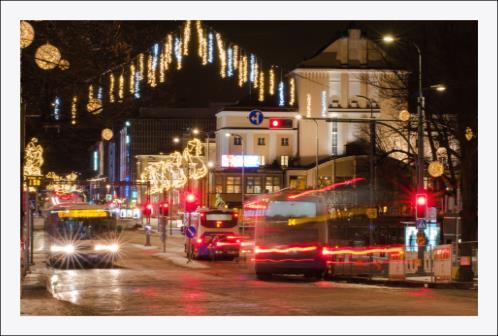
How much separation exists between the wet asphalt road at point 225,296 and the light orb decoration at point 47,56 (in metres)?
4.88

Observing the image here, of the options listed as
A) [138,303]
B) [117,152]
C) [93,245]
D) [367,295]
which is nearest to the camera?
[138,303]

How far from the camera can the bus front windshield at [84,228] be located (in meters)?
40.2

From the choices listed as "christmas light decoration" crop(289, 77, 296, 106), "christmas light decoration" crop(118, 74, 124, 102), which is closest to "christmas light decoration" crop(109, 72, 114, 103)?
"christmas light decoration" crop(118, 74, 124, 102)

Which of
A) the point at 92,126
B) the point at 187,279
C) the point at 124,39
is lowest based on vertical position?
the point at 187,279

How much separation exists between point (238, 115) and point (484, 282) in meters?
81.2

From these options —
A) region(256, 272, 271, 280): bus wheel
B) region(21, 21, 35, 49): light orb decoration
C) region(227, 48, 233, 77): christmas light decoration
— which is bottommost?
region(256, 272, 271, 280): bus wheel

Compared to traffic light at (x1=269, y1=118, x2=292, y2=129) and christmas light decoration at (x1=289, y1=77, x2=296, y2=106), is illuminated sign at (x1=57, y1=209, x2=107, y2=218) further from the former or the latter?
christmas light decoration at (x1=289, y1=77, x2=296, y2=106)

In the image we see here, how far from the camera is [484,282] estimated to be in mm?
16922

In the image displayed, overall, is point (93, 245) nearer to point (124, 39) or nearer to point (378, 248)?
point (378, 248)

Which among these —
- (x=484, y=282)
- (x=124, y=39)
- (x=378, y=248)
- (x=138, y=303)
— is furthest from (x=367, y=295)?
(x=378, y=248)

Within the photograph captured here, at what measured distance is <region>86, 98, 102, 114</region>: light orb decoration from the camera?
779 inches

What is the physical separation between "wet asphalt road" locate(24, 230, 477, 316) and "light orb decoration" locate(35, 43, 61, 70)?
16.0ft

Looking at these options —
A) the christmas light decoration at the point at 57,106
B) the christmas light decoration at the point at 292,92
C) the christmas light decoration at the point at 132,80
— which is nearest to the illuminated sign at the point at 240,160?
the christmas light decoration at the point at 292,92

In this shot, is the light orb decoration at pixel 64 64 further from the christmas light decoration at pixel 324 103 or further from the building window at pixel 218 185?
the building window at pixel 218 185
